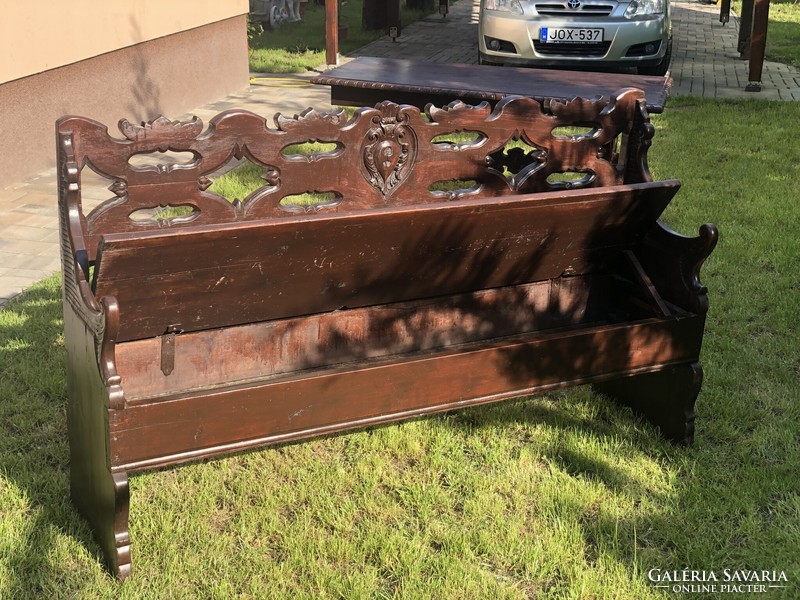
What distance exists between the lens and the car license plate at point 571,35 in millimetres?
10977

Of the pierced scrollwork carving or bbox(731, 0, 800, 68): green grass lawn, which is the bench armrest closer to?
the pierced scrollwork carving

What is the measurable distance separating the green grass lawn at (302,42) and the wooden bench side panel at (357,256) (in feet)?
31.5

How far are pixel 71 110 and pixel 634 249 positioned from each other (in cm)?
588

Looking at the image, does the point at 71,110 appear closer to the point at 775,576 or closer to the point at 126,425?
the point at 126,425

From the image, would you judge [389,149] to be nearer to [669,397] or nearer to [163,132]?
[163,132]

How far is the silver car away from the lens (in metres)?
11.0

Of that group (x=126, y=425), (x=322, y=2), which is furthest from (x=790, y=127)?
(x=322, y=2)

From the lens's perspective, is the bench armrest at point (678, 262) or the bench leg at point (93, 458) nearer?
the bench leg at point (93, 458)

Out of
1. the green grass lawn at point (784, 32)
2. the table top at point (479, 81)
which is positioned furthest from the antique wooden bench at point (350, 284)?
the green grass lawn at point (784, 32)

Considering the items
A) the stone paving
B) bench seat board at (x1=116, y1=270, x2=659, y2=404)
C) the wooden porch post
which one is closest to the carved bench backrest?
bench seat board at (x1=116, y1=270, x2=659, y2=404)

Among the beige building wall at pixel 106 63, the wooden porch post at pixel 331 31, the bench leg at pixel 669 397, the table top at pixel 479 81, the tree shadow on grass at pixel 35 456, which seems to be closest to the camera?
the tree shadow on grass at pixel 35 456

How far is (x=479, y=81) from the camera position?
245 inches

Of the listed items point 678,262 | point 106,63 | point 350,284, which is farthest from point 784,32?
point 350,284

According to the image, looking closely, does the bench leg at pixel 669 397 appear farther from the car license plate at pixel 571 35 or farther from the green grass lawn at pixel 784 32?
the green grass lawn at pixel 784 32
